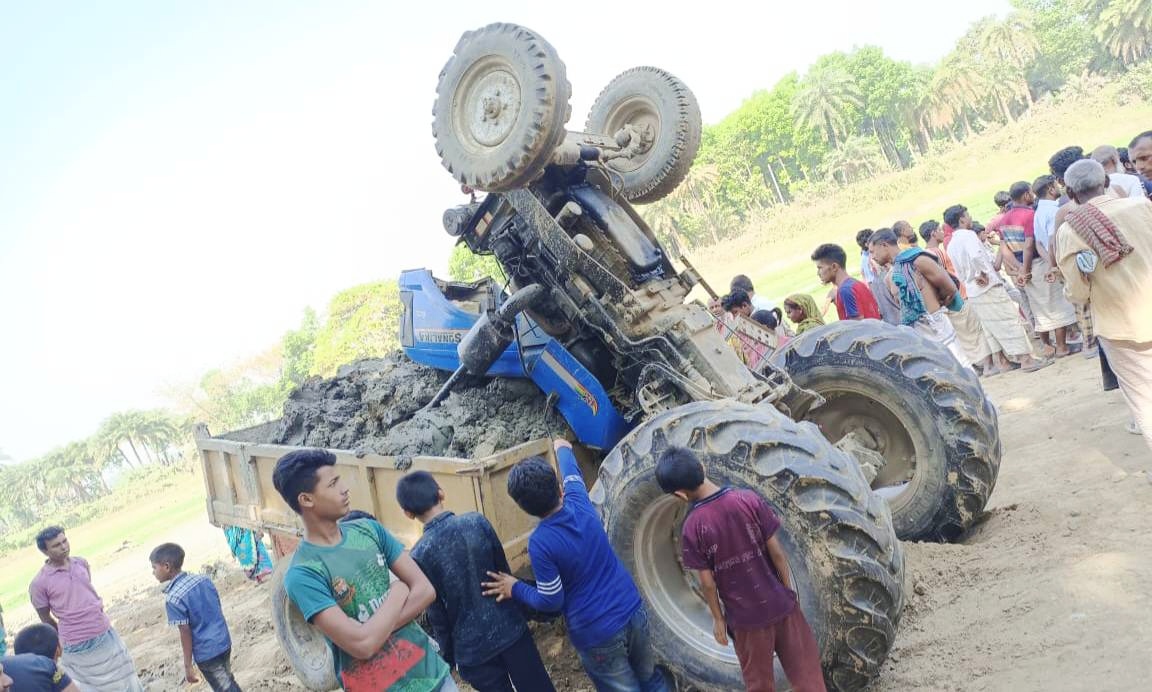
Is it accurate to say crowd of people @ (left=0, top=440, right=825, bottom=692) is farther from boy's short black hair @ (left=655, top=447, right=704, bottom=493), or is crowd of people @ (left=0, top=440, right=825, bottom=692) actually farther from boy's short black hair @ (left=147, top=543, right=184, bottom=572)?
boy's short black hair @ (left=147, top=543, right=184, bottom=572)

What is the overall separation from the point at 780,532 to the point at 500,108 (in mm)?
2943

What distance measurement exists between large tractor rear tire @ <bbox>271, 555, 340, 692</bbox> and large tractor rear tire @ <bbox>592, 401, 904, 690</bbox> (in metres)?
2.27

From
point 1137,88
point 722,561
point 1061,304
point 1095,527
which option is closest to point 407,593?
point 722,561

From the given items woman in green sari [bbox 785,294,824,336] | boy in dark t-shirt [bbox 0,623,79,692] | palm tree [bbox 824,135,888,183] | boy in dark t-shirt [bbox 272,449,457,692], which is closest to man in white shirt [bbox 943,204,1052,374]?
woman in green sari [bbox 785,294,824,336]

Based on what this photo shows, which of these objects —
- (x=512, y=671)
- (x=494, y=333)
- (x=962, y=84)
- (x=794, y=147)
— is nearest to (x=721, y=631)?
(x=512, y=671)

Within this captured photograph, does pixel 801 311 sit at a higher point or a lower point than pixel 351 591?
lower

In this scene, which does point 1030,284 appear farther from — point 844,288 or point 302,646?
point 302,646

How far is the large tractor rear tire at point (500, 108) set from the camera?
4371 millimetres

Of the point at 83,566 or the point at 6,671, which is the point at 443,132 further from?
the point at 83,566

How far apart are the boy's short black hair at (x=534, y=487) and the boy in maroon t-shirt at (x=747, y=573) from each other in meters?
0.46

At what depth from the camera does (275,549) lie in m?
7.63

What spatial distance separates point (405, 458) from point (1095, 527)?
4127 millimetres

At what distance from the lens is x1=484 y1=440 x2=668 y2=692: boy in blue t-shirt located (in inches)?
123

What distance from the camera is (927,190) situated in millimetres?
34469
